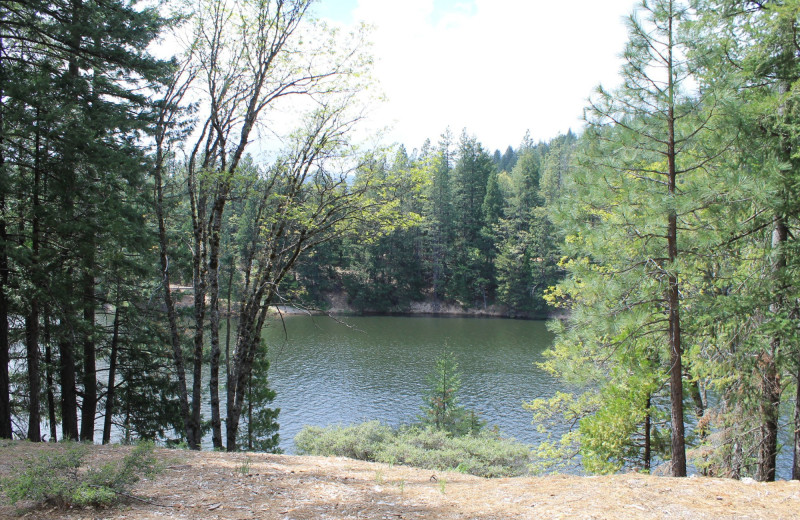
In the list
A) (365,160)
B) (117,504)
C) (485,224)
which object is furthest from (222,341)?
(485,224)

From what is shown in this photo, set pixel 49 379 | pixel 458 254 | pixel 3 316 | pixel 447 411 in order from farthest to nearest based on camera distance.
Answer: pixel 458 254 < pixel 447 411 < pixel 49 379 < pixel 3 316

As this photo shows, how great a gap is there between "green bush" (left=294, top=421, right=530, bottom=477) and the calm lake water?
114 inches

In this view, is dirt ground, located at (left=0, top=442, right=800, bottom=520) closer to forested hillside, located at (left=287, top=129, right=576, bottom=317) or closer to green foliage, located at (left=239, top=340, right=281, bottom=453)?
green foliage, located at (left=239, top=340, right=281, bottom=453)

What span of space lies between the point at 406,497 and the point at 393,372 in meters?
20.1

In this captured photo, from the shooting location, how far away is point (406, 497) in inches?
175

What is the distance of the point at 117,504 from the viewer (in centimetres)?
377

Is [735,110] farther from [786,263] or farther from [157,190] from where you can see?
[157,190]

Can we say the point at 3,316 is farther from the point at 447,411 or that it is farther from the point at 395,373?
the point at 395,373

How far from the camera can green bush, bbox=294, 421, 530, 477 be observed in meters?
10.7

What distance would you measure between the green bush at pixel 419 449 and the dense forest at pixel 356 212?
5.13 ft

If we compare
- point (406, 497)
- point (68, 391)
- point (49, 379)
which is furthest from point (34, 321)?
point (406, 497)

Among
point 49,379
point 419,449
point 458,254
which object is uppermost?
point 458,254

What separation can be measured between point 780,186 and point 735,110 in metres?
1.02

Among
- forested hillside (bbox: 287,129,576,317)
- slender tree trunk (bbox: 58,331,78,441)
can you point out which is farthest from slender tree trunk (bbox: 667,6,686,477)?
forested hillside (bbox: 287,129,576,317)
